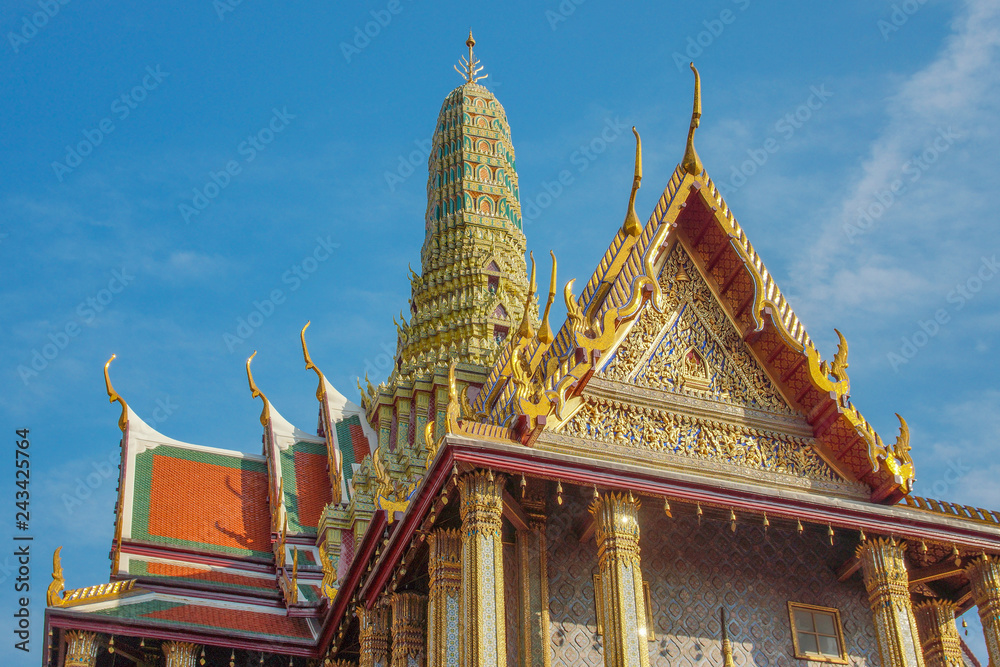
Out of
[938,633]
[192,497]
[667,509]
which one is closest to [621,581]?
[667,509]

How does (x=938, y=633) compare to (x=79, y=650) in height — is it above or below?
below

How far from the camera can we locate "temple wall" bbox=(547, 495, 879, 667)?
40.2 feet

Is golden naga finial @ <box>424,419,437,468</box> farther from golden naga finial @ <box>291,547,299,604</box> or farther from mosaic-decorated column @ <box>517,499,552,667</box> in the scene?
golden naga finial @ <box>291,547,299,604</box>

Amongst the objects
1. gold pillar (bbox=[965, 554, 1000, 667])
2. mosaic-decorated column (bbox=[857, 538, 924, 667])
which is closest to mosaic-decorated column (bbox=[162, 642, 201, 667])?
mosaic-decorated column (bbox=[857, 538, 924, 667])

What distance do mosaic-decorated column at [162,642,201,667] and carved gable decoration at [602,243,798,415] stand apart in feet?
24.4

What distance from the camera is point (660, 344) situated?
525 inches

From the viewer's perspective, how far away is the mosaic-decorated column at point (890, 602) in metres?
12.3

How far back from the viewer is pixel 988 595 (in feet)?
42.4

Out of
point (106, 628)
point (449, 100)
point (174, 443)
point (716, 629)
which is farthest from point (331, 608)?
point (449, 100)

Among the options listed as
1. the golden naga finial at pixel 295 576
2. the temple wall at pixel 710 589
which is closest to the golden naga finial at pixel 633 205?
the temple wall at pixel 710 589

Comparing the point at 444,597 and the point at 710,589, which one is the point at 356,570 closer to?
the point at 444,597

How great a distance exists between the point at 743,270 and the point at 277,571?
30.6 feet

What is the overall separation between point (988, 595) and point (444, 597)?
5505 mm

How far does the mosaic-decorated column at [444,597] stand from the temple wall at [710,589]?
953mm
